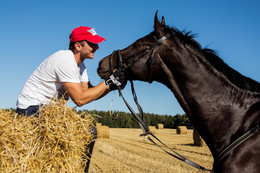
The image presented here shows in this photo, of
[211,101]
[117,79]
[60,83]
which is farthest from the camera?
[60,83]

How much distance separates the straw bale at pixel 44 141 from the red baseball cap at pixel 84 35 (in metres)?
0.95

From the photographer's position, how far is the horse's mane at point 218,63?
2.93 m

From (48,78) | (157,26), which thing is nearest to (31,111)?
(48,78)

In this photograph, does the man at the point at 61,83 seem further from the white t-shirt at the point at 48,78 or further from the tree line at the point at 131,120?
the tree line at the point at 131,120

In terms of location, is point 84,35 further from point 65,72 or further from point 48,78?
point 48,78

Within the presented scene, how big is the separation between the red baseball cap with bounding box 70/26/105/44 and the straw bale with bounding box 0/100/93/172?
3.11 feet

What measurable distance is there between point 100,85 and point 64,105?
0.55 m

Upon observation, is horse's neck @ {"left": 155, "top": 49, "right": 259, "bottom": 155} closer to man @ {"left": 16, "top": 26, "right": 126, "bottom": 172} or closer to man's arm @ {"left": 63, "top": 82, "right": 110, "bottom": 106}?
man @ {"left": 16, "top": 26, "right": 126, "bottom": 172}

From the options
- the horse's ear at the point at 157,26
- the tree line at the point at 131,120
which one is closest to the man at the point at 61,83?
the horse's ear at the point at 157,26

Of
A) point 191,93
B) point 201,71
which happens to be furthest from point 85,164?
point 201,71

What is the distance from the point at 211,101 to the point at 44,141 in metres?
2.08

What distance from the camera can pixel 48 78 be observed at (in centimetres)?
344

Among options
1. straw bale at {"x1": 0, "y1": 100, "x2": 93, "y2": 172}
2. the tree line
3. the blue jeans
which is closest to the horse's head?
straw bale at {"x1": 0, "y1": 100, "x2": 93, "y2": 172}

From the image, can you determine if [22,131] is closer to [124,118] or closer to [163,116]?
[124,118]
